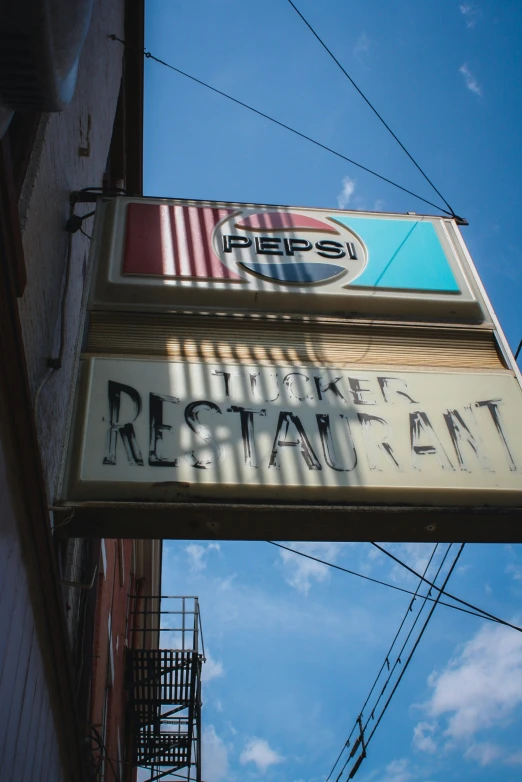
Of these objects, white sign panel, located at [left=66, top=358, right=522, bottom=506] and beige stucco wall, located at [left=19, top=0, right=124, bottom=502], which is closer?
white sign panel, located at [left=66, top=358, right=522, bottom=506]

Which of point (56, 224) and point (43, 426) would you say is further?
point (56, 224)

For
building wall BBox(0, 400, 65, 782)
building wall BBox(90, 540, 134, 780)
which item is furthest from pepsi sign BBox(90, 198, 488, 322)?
building wall BBox(90, 540, 134, 780)

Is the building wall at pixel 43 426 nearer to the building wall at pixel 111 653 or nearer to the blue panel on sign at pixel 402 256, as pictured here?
the building wall at pixel 111 653

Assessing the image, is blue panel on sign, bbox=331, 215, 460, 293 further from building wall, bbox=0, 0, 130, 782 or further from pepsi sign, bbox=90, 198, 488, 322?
building wall, bbox=0, 0, 130, 782

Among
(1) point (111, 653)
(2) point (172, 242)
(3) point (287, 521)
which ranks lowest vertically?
(3) point (287, 521)

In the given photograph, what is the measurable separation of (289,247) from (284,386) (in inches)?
60.6

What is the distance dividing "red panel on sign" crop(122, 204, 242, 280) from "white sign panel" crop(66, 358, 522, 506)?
984mm

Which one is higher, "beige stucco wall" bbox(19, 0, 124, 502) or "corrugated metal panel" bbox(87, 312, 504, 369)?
"beige stucco wall" bbox(19, 0, 124, 502)

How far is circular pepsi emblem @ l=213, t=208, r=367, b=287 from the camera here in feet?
14.3

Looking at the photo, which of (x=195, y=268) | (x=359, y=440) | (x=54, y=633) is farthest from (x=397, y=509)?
(x=195, y=268)

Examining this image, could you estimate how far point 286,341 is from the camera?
3.94 meters

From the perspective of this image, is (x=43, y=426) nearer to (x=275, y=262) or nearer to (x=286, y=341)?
(x=286, y=341)

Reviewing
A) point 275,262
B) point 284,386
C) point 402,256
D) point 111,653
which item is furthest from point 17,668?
point 111,653

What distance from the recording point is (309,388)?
138 inches
